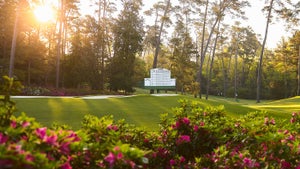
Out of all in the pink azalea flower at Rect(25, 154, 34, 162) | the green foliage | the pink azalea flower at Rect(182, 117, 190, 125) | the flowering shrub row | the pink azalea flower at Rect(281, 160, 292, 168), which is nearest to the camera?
the pink azalea flower at Rect(25, 154, 34, 162)

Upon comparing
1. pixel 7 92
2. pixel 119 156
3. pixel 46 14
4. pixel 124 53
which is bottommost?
pixel 119 156

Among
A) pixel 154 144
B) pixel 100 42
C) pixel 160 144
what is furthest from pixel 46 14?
pixel 160 144

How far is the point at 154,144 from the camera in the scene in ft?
13.1

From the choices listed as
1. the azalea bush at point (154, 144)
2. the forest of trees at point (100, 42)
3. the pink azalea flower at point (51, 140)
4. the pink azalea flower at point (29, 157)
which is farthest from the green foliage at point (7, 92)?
the forest of trees at point (100, 42)

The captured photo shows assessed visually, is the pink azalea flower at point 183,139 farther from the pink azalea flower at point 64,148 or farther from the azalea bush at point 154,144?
the pink azalea flower at point 64,148

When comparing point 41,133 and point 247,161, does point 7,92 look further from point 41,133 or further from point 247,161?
point 247,161

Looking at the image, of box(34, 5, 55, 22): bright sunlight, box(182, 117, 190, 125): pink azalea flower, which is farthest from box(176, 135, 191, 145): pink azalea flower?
box(34, 5, 55, 22): bright sunlight

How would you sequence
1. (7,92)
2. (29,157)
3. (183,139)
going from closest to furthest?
1. (29,157)
2. (7,92)
3. (183,139)

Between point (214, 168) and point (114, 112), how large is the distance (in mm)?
7013

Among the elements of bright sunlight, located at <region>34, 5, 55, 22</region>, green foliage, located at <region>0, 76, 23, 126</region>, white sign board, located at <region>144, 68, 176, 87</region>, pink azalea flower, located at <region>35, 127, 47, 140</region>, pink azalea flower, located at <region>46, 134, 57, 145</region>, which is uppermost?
bright sunlight, located at <region>34, 5, 55, 22</region>

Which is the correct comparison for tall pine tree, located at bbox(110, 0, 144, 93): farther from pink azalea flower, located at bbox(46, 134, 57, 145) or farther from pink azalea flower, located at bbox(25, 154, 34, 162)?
pink azalea flower, located at bbox(25, 154, 34, 162)

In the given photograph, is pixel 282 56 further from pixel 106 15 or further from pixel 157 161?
pixel 157 161

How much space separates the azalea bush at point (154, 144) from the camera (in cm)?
208

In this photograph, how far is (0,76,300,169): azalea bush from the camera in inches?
82.0
